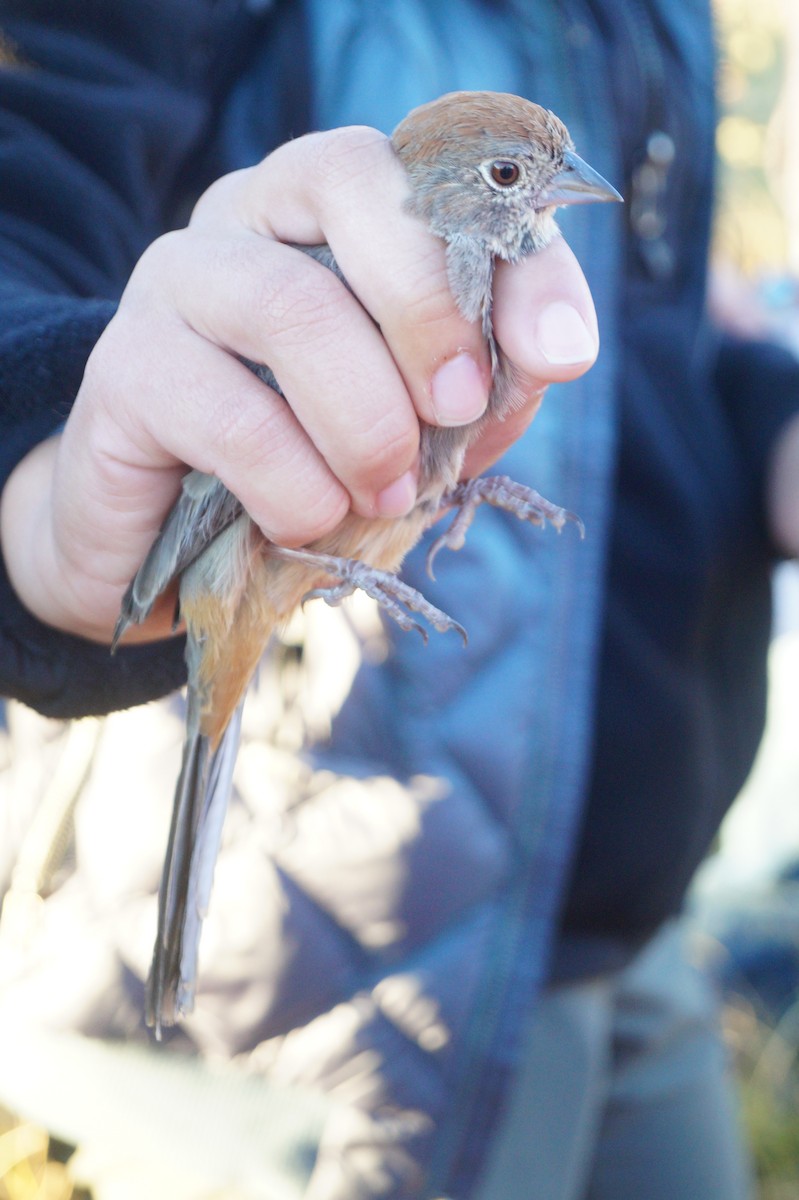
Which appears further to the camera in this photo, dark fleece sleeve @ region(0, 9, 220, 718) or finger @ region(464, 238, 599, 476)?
dark fleece sleeve @ region(0, 9, 220, 718)

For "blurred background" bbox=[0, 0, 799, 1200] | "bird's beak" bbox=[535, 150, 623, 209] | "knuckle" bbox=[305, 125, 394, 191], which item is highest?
"bird's beak" bbox=[535, 150, 623, 209]

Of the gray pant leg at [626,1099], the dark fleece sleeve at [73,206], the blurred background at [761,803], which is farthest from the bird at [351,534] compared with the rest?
the blurred background at [761,803]

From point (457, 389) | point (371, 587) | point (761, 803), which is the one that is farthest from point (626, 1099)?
point (761, 803)

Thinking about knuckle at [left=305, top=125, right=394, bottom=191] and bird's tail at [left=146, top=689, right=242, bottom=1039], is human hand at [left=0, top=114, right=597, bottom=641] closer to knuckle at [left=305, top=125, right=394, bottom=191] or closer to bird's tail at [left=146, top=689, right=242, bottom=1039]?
knuckle at [left=305, top=125, right=394, bottom=191]

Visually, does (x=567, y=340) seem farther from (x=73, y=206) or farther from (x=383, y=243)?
(x=73, y=206)

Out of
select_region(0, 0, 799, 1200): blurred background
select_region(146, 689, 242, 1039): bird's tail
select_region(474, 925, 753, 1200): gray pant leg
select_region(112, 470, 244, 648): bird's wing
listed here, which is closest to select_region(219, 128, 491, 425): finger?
select_region(112, 470, 244, 648): bird's wing

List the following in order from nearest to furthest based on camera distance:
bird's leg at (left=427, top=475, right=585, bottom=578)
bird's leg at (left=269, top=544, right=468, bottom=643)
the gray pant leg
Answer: bird's leg at (left=269, top=544, right=468, bottom=643) → bird's leg at (left=427, top=475, right=585, bottom=578) → the gray pant leg

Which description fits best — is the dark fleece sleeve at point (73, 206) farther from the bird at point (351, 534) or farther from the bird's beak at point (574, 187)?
the bird's beak at point (574, 187)
